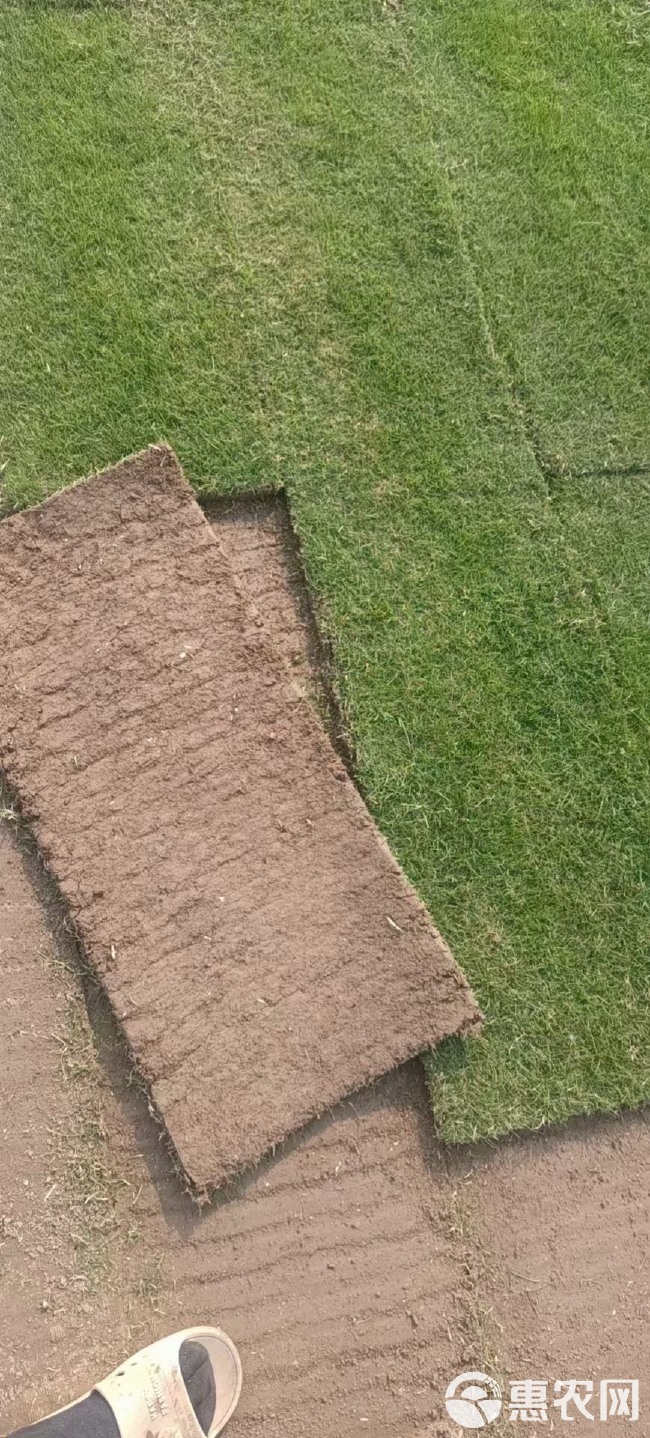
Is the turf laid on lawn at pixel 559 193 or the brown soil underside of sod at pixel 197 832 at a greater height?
the turf laid on lawn at pixel 559 193

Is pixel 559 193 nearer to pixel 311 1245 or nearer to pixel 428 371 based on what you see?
pixel 428 371

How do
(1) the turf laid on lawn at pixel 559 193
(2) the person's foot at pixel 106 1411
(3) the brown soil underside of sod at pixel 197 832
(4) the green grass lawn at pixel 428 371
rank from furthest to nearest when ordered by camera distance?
(1) the turf laid on lawn at pixel 559 193 → (4) the green grass lawn at pixel 428 371 → (3) the brown soil underside of sod at pixel 197 832 → (2) the person's foot at pixel 106 1411

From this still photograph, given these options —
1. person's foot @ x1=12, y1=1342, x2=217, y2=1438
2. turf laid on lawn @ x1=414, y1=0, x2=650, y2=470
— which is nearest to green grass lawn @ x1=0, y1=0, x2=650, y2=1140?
turf laid on lawn @ x1=414, y1=0, x2=650, y2=470

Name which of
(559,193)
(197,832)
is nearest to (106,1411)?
(197,832)

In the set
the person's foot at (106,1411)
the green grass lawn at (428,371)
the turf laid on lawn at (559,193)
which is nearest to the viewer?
the person's foot at (106,1411)

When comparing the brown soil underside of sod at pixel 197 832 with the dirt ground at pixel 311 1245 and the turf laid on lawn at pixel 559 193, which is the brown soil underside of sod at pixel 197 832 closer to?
the dirt ground at pixel 311 1245

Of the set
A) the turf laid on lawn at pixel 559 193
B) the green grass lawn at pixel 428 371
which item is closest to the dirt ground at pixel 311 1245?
the green grass lawn at pixel 428 371

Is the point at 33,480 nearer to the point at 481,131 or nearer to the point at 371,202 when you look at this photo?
the point at 371,202
